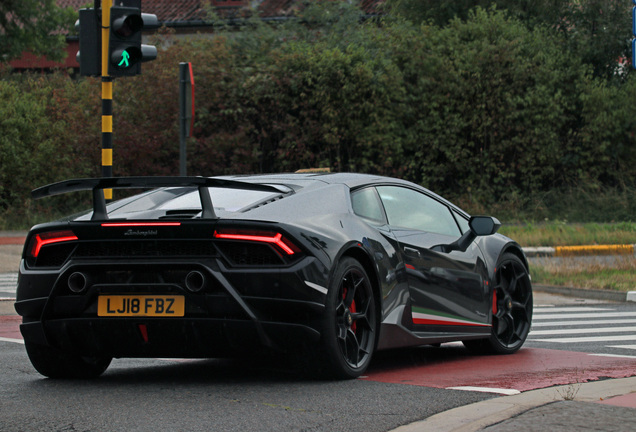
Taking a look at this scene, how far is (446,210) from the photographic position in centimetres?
813

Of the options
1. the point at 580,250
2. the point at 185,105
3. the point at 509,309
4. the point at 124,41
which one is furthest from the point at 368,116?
the point at 509,309

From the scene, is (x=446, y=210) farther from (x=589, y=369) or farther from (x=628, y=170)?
(x=628, y=170)

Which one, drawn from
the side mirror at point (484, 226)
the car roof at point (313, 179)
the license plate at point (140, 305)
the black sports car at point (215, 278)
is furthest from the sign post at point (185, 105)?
the license plate at point (140, 305)

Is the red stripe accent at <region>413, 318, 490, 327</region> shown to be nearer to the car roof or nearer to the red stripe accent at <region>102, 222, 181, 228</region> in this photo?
the car roof

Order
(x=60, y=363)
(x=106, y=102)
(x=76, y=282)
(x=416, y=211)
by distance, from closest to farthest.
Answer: (x=76, y=282)
(x=60, y=363)
(x=416, y=211)
(x=106, y=102)

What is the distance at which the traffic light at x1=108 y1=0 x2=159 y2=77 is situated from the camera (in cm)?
1216

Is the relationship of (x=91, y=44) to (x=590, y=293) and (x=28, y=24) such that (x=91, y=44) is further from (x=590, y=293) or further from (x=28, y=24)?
(x=28, y=24)

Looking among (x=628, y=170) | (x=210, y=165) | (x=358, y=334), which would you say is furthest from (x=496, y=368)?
(x=628, y=170)

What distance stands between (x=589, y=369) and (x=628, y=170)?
2189cm

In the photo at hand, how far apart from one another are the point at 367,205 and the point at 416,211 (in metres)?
0.66

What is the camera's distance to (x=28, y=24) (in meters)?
39.0

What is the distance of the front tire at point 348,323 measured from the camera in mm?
6164

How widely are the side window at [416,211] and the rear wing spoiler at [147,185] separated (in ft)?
3.91

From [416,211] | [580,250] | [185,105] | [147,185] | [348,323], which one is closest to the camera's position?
[147,185]
